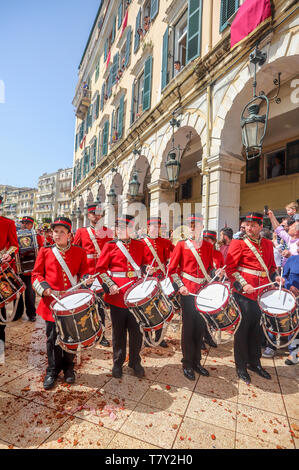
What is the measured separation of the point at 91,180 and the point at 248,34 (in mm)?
15698

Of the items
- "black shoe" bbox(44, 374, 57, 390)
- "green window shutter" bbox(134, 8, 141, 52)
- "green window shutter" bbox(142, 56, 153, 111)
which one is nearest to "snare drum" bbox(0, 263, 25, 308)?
"black shoe" bbox(44, 374, 57, 390)

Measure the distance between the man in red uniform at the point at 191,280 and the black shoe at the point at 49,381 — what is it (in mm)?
1694

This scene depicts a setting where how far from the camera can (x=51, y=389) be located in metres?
2.97

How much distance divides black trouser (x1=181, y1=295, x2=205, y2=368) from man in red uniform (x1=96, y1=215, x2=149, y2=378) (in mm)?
630

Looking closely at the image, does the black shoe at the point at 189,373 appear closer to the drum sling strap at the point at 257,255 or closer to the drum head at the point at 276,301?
the drum head at the point at 276,301

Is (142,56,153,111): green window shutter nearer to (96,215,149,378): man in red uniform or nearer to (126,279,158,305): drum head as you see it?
(96,215,149,378): man in red uniform

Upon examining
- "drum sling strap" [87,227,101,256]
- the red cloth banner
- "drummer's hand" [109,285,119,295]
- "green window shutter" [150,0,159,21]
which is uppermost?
"green window shutter" [150,0,159,21]

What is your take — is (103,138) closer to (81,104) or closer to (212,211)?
(81,104)

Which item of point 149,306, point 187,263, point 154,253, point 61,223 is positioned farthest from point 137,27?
point 149,306

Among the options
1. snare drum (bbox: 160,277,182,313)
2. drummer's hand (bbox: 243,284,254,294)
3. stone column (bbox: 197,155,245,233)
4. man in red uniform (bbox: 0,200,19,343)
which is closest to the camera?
drummer's hand (bbox: 243,284,254,294)

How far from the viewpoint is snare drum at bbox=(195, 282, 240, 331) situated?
3043mm

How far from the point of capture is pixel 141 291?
313cm

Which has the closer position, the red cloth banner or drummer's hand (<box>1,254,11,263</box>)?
drummer's hand (<box>1,254,11,263</box>)
